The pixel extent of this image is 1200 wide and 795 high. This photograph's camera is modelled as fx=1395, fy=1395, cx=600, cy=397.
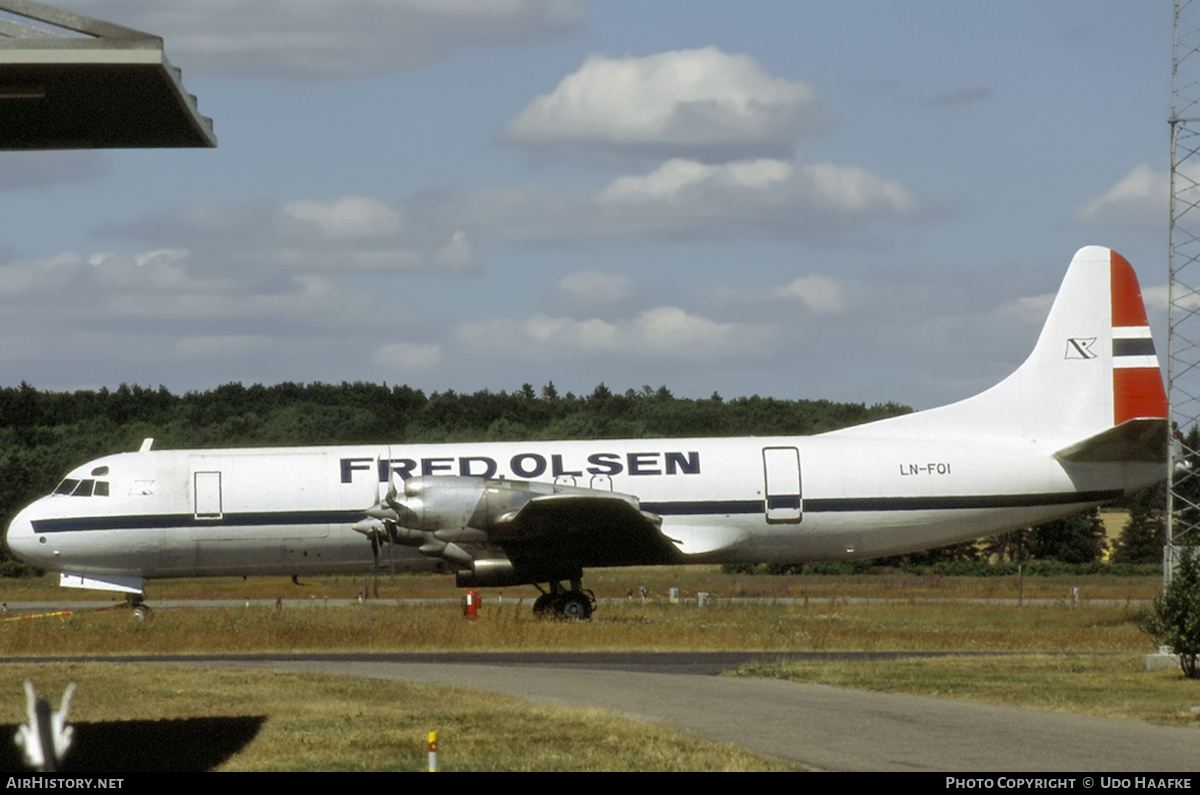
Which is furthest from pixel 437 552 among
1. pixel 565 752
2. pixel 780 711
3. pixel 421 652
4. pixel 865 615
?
pixel 565 752

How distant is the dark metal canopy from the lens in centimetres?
841

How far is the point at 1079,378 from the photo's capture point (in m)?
31.9

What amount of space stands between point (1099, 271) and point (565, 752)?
23910mm

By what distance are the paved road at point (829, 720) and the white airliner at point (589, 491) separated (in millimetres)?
8063

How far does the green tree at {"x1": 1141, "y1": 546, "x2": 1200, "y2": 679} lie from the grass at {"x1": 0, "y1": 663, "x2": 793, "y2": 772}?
8.84m

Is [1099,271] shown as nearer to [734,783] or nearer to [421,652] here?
[421,652]

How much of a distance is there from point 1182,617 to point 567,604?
1277cm

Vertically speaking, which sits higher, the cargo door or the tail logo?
the tail logo

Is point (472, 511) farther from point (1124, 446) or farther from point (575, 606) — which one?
point (1124, 446)

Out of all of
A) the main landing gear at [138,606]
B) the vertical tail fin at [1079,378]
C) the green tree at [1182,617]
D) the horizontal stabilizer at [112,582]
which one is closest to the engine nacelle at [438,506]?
the main landing gear at [138,606]

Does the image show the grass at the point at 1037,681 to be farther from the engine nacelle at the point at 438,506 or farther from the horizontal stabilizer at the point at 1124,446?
the engine nacelle at the point at 438,506

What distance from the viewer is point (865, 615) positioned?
3188 centimetres

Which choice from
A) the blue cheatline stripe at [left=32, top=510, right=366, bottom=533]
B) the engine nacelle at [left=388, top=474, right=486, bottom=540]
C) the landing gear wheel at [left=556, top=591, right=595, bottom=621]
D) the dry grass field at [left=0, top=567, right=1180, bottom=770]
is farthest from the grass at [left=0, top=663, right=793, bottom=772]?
the landing gear wheel at [left=556, top=591, right=595, bottom=621]

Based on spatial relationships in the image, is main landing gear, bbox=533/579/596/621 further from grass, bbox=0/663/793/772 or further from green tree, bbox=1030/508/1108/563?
green tree, bbox=1030/508/1108/563
